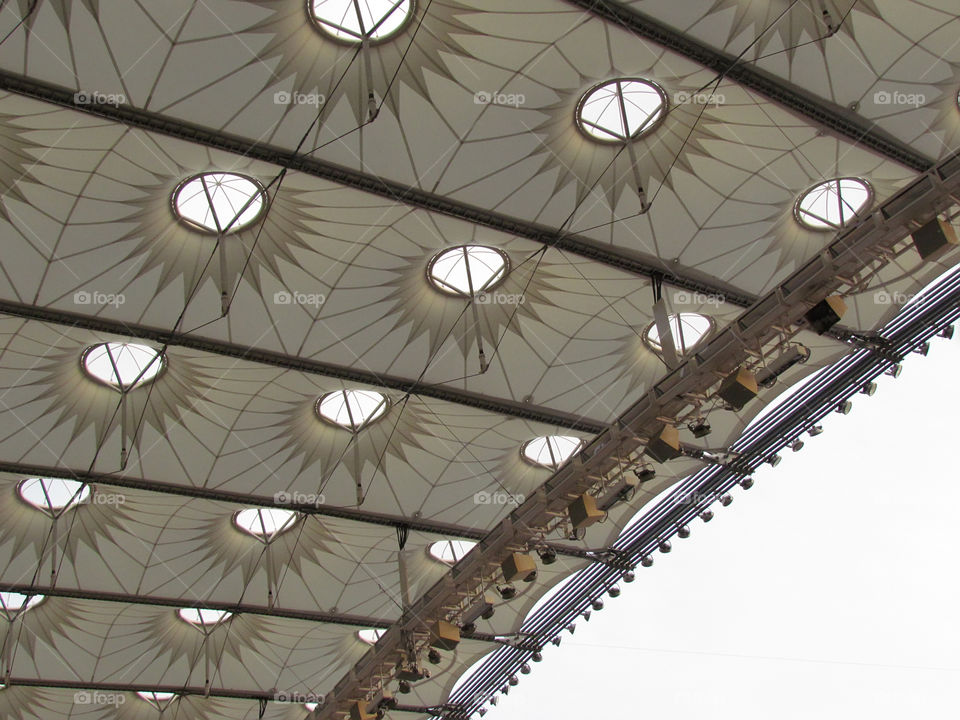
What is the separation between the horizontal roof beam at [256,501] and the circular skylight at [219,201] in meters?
9.40

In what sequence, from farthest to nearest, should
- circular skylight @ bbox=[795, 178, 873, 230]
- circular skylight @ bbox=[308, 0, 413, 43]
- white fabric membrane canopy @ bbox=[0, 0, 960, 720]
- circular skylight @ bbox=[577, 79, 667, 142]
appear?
circular skylight @ bbox=[795, 178, 873, 230]
circular skylight @ bbox=[577, 79, 667, 142]
white fabric membrane canopy @ bbox=[0, 0, 960, 720]
circular skylight @ bbox=[308, 0, 413, 43]

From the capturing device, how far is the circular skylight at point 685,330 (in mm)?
26672

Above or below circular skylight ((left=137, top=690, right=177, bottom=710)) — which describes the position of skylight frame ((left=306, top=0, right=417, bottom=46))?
above

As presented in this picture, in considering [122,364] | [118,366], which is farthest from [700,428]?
[118,366]

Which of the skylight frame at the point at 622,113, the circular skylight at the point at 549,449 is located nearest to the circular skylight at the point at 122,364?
the circular skylight at the point at 549,449

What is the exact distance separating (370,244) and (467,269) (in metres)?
2.50

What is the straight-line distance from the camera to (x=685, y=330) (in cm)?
2728

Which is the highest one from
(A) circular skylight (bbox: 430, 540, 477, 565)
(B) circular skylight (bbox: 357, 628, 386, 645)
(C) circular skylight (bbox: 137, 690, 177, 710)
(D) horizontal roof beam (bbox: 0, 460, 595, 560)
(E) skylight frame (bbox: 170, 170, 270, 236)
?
(E) skylight frame (bbox: 170, 170, 270, 236)

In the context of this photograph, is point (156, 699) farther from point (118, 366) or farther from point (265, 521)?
point (118, 366)

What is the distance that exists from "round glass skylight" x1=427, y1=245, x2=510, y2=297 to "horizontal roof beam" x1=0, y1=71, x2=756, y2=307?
1656 mm

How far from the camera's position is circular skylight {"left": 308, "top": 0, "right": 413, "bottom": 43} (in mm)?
18188

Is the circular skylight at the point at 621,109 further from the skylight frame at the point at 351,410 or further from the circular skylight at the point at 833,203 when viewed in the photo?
the skylight frame at the point at 351,410

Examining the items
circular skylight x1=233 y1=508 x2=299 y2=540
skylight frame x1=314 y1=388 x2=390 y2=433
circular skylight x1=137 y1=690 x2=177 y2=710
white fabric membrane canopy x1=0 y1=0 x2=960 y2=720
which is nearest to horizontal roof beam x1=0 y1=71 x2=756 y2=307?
white fabric membrane canopy x1=0 y1=0 x2=960 y2=720

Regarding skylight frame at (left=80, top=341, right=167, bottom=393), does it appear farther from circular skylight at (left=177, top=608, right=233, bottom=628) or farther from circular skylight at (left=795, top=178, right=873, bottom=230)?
circular skylight at (left=795, top=178, right=873, bottom=230)
